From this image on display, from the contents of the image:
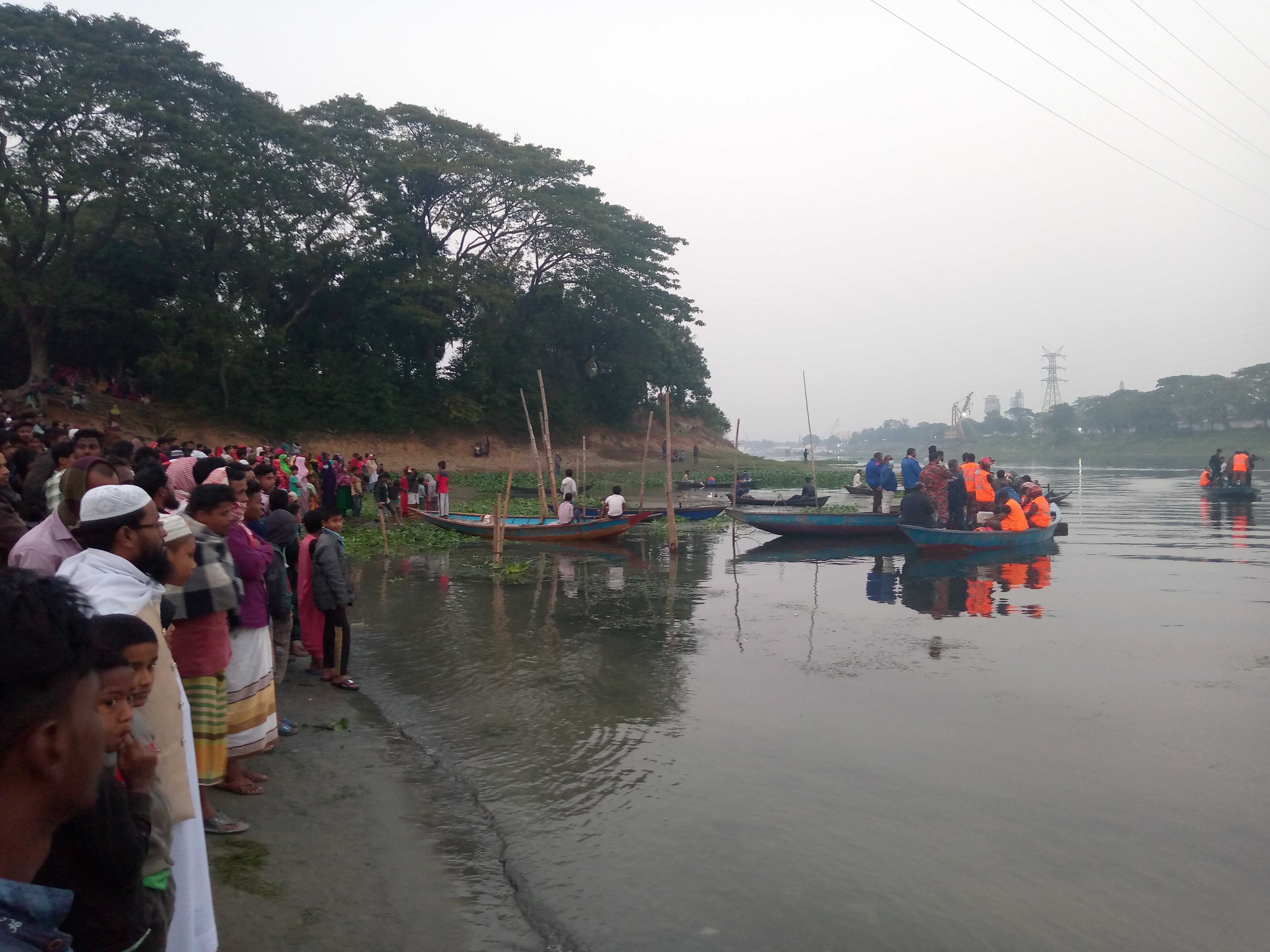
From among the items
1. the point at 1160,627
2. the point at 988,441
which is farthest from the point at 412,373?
the point at 988,441

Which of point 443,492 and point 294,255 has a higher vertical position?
point 294,255

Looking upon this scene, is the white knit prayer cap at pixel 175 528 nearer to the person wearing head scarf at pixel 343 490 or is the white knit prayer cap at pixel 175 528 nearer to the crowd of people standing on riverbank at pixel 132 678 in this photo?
the crowd of people standing on riverbank at pixel 132 678

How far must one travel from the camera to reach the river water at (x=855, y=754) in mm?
4828

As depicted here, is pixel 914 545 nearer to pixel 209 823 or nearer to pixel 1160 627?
pixel 1160 627

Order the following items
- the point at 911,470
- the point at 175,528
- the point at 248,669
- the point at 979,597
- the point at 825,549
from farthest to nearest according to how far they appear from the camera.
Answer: the point at 911,470, the point at 825,549, the point at 979,597, the point at 248,669, the point at 175,528

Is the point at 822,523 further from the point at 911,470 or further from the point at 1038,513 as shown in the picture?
the point at 1038,513

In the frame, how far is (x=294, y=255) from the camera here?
35.7m

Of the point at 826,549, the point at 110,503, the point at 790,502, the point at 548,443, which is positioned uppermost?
the point at 548,443

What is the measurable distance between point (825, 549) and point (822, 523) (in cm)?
63

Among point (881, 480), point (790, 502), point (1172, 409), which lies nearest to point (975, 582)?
point (881, 480)

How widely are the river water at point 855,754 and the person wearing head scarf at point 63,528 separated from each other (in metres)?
2.83

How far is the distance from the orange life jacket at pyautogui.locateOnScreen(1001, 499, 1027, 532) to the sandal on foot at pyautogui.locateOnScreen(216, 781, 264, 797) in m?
16.9

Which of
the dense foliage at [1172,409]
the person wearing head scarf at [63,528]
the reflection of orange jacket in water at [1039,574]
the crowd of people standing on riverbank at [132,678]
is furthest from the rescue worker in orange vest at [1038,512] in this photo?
the dense foliage at [1172,409]

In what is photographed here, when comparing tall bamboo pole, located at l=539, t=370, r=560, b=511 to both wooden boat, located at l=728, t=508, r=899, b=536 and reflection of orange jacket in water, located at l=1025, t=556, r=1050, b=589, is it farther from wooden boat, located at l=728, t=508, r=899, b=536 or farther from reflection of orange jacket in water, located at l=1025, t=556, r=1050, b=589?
reflection of orange jacket in water, located at l=1025, t=556, r=1050, b=589
